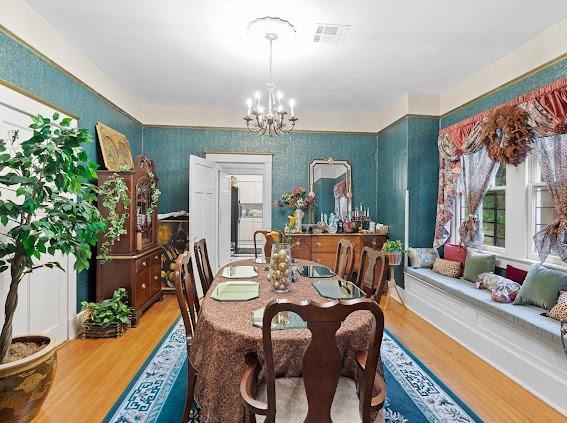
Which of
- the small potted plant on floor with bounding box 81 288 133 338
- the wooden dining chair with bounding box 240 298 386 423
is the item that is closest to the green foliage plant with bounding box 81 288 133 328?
the small potted plant on floor with bounding box 81 288 133 338

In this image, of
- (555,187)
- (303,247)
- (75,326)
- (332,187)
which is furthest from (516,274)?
(75,326)

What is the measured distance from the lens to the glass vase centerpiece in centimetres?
221

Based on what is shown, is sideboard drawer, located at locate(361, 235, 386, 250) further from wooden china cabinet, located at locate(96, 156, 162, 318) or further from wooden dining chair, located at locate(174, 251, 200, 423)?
wooden dining chair, located at locate(174, 251, 200, 423)

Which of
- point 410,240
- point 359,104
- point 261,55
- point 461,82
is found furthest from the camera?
point 359,104

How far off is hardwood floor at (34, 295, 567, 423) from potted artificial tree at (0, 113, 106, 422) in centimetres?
36

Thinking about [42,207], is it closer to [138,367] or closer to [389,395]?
[138,367]

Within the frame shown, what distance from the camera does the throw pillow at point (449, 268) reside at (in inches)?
151

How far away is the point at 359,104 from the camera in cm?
488

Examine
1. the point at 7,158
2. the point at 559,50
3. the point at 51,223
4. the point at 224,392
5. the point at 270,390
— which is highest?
the point at 559,50

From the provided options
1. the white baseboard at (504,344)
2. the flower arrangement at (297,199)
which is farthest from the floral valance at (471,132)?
the flower arrangement at (297,199)

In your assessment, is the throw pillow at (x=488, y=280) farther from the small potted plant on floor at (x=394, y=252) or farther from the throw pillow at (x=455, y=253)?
the small potted plant on floor at (x=394, y=252)

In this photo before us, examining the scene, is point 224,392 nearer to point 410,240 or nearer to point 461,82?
point 410,240

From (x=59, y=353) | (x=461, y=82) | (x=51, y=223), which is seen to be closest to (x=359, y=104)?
(x=461, y=82)

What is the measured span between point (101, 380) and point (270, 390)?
1865mm
